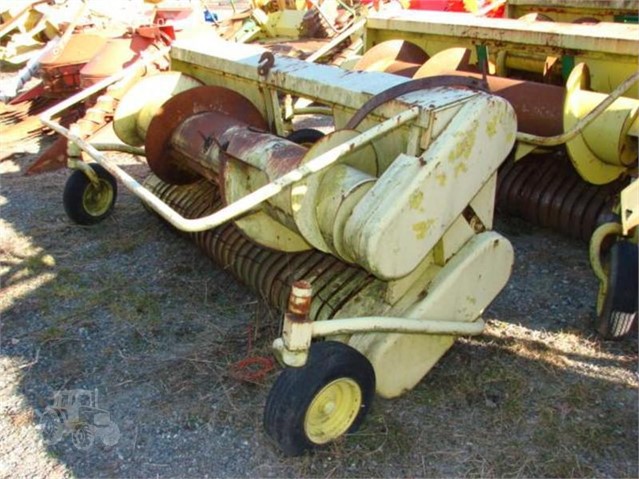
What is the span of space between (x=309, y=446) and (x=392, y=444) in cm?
32

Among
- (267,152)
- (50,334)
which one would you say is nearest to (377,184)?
(267,152)

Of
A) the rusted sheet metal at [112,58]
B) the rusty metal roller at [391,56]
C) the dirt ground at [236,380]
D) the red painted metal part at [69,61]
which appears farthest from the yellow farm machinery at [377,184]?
the red painted metal part at [69,61]

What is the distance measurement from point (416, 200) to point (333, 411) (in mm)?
800

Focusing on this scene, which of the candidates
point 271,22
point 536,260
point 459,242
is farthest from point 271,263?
point 271,22

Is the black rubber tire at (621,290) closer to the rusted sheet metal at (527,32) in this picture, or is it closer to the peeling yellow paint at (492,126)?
the peeling yellow paint at (492,126)

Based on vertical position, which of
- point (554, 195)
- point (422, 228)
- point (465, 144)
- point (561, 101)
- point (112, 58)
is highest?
point (465, 144)

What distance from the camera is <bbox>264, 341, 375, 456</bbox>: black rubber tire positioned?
213 cm

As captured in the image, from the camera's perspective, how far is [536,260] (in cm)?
367

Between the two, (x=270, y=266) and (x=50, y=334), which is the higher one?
(x=270, y=266)

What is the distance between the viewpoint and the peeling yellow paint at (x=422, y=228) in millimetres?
2186

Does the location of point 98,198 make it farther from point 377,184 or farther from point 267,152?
point 377,184

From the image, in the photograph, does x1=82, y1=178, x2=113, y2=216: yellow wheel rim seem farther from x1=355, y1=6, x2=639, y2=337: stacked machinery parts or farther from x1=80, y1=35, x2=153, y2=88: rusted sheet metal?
x1=80, y1=35, x2=153, y2=88: rusted sheet metal

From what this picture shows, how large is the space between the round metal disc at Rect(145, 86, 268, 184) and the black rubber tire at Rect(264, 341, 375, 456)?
58.8 inches

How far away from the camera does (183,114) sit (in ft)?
10.7
